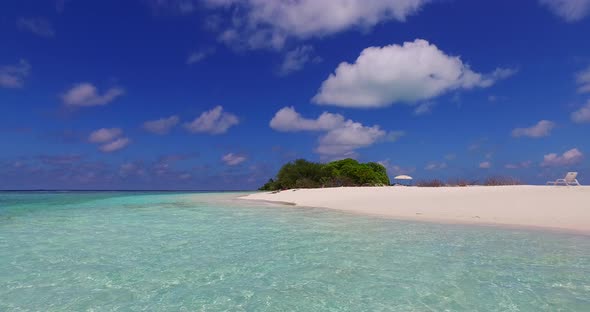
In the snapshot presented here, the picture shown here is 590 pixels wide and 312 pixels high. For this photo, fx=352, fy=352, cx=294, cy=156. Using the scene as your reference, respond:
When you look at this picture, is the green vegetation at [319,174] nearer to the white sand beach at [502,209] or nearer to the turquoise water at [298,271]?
the white sand beach at [502,209]

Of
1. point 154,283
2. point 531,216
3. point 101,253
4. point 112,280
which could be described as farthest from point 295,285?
point 531,216

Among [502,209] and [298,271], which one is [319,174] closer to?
[502,209]

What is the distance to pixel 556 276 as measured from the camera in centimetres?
606

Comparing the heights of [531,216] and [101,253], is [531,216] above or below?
above

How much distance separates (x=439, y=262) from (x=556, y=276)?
1.90 meters

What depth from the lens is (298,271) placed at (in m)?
6.45

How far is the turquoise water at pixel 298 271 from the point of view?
191 inches

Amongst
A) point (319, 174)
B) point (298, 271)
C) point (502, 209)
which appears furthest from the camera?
point (319, 174)

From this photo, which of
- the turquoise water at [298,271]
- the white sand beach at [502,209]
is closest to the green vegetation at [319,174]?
the white sand beach at [502,209]

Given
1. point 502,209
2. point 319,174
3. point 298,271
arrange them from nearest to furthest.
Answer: point 298,271, point 502,209, point 319,174

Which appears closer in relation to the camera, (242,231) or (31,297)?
(31,297)

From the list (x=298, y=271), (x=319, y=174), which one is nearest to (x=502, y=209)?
(x=298, y=271)

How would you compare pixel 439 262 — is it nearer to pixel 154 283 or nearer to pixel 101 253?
pixel 154 283

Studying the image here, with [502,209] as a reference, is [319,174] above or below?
above
